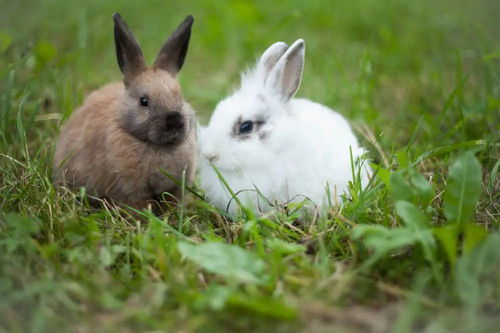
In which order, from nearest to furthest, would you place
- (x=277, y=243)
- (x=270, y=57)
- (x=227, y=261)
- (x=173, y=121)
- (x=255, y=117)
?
(x=227, y=261) < (x=277, y=243) < (x=173, y=121) < (x=255, y=117) < (x=270, y=57)

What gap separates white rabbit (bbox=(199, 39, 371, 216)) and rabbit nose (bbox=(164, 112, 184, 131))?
0.21 m

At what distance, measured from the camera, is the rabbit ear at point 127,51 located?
12.5ft

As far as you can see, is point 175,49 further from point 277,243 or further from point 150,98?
point 277,243

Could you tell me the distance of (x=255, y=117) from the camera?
3.88 meters

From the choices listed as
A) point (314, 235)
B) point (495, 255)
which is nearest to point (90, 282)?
point (314, 235)

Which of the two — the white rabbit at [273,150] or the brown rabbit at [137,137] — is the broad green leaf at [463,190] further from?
the brown rabbit at [137,137]

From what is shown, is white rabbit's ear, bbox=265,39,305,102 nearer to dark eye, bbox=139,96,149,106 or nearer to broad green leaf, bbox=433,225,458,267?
dark eye, bbox=139,96,149,106

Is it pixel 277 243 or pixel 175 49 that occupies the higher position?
pixel 175 49

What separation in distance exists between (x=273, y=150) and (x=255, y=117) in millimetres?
266

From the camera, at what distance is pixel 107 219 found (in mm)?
3643

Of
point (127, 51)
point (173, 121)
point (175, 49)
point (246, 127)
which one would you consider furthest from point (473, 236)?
point (127, 51)

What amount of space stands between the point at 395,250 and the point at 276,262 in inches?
26.8

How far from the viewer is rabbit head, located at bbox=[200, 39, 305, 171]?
378cm

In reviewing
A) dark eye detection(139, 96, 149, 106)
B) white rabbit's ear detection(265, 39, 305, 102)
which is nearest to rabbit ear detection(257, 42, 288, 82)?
white rabbit's ear detection(265, 39, 305, 102)
